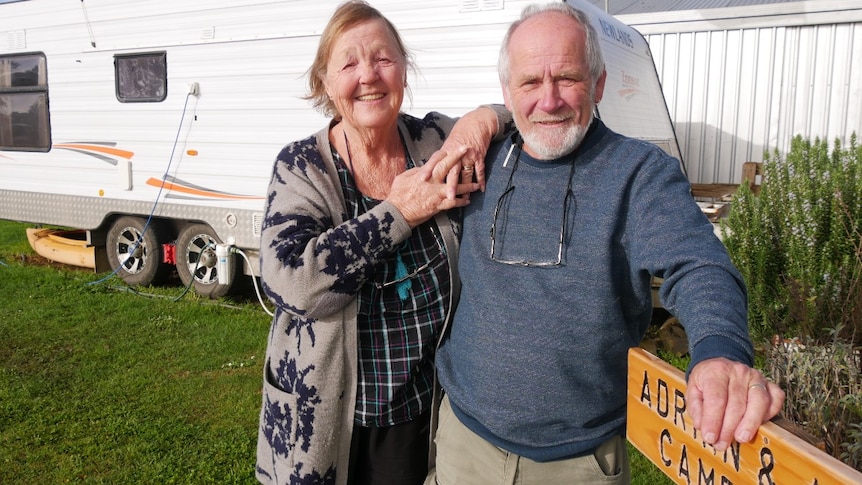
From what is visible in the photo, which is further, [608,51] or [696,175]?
[696,175]

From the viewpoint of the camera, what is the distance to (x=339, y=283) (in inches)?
70.9

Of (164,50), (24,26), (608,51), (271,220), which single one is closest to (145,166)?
(164,50)

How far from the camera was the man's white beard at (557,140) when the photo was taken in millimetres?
1722

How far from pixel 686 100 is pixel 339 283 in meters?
7.40

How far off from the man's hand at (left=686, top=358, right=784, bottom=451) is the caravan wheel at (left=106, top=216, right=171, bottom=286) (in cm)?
695

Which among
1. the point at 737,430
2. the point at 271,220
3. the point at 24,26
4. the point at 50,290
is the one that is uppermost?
the point at 24,26

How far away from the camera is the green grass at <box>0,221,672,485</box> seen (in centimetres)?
A: 375

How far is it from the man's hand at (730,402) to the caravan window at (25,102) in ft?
27.2

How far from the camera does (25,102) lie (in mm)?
8047

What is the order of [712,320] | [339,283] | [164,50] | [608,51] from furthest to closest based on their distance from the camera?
[164,50]
[608,51]
[339,283]
[712,320]

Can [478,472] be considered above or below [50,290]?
above

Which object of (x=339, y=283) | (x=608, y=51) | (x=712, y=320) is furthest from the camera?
(x=608, y=51)

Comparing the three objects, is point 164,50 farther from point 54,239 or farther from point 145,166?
point 54,239

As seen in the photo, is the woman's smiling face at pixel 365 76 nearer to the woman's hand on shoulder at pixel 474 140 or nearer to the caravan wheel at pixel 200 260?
the woman's hand on shoulder at pixel 474 140
